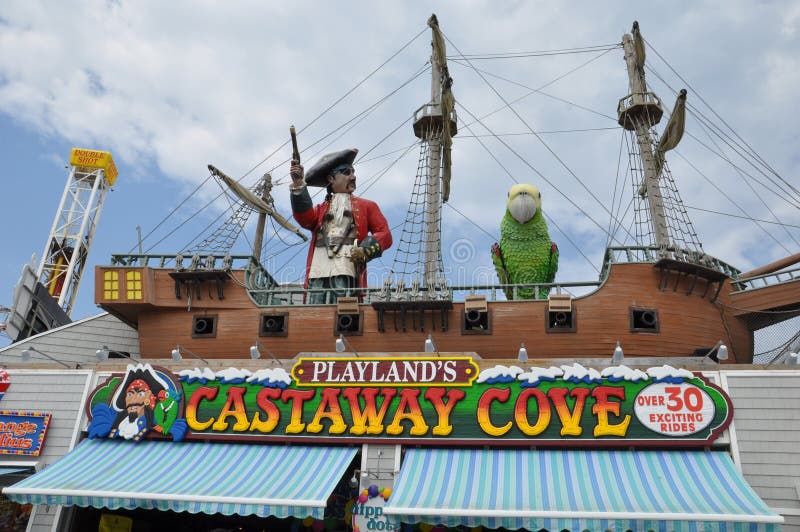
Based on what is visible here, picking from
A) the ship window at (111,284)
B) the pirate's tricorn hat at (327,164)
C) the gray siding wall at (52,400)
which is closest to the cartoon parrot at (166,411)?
the gray siding wall at (52,400)

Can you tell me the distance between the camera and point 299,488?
10.9 meters

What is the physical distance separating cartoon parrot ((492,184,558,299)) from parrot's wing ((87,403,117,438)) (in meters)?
9.93

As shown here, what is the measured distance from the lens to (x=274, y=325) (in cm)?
1558

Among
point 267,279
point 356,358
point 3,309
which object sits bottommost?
point 356,358

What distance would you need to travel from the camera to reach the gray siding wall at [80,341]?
59.3 ft

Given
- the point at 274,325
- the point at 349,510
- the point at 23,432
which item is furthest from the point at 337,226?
the point at 23,432

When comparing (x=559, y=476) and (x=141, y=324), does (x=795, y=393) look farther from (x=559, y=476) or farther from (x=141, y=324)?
(x=141, y=324)

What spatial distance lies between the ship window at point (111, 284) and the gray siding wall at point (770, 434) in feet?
47.0

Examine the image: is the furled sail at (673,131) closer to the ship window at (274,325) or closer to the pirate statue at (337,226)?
the pirate statue at (337,226)

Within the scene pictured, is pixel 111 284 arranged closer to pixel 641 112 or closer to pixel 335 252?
pixel 335 252

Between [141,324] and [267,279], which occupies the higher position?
[267,279]

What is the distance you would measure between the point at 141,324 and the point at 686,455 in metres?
13.3

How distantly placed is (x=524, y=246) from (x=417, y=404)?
6.56 meters

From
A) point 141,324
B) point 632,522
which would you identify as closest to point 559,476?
point 632,522
